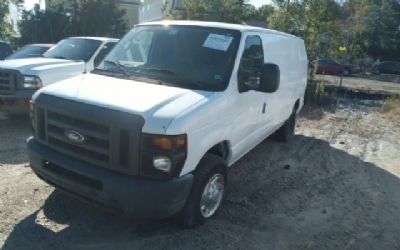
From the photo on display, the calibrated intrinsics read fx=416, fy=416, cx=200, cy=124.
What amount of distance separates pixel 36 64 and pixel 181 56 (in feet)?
13.7

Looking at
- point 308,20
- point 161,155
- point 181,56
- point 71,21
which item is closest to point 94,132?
point 161,155

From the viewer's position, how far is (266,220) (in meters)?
4.77

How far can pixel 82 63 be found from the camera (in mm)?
8508

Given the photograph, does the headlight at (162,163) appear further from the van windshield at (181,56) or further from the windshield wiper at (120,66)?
the windshield wiper at (120,66)

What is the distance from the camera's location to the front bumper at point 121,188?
366 cm

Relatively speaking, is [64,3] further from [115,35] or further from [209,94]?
[209,94]

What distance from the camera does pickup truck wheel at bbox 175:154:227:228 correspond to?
4.15 m

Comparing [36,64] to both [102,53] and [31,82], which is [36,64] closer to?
[31,82]

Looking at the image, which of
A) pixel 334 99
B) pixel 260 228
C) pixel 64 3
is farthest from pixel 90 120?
pixel 64 3

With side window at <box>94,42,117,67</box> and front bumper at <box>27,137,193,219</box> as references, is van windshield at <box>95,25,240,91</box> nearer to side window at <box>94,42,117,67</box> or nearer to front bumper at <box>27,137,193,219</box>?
front bumper at <box>27,137,193,219</box>

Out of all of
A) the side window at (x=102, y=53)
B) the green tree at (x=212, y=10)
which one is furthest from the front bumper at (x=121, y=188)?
the green tree at (x=212, y=10)

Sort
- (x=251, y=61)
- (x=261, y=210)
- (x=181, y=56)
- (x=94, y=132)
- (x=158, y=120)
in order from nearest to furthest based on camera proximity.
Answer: (x=158, y=120) → (x=94, y=132) → (x=181, y=56) → (x=261, y=210) → (x=251, y=61)

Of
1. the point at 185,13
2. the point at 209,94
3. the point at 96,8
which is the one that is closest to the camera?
the point at 209,94

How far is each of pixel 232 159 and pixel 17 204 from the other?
2535 millimetres
